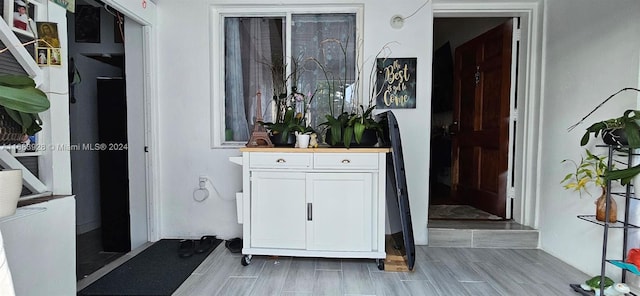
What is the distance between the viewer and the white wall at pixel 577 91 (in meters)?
1.81

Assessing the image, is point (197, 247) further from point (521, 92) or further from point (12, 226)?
point (521, 92)

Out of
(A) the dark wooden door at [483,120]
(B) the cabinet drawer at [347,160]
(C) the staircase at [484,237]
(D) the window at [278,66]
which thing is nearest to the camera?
(B) the cabinet drawer at [347,160]

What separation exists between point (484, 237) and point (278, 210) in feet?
5.75

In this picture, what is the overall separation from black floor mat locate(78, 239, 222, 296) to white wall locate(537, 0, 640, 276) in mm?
2732

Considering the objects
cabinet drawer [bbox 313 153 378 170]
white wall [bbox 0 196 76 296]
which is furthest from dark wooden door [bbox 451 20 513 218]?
white wall [bbox 0 196 76 296]

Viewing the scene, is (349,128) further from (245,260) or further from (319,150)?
(245,260)

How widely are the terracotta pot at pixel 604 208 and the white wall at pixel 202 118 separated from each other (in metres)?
1.11

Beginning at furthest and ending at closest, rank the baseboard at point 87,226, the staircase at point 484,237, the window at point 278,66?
the baseboard at point 87,226 → the window at point 278,66 → the staircase at point 484,237

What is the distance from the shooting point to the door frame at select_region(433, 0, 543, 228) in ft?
8.45

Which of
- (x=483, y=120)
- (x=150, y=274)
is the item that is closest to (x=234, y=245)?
(x=150, y=274)

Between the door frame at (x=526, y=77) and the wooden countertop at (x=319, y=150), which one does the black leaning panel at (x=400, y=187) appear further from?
the door frame at (x=526, y=77)

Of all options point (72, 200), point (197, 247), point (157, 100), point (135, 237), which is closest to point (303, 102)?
point (157, 100)

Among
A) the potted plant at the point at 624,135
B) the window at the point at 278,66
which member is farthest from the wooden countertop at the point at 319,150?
the potted plant at the point at 624,135

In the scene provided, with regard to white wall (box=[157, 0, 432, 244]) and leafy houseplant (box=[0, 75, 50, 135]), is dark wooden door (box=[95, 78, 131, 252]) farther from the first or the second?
leafy houseplant (box=[0, 75, 50, 135])
